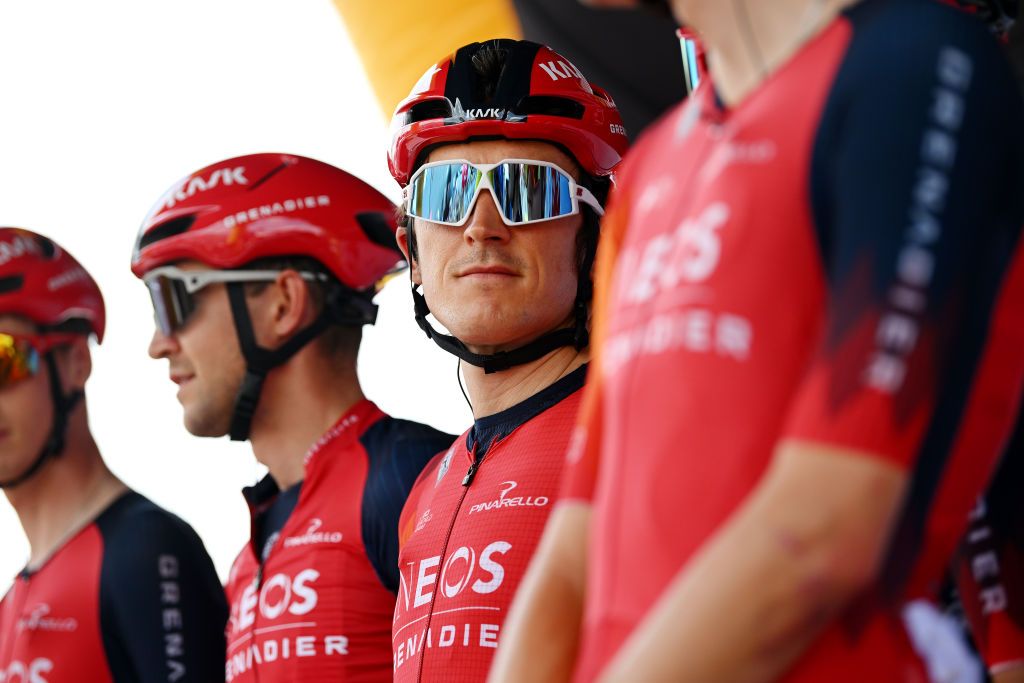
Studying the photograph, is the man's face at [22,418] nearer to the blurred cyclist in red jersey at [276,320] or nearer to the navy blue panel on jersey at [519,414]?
the blurred cyclist in red jersey at [276,320]

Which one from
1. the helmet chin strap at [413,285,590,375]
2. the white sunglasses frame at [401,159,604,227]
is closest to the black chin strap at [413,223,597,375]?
the helmet chin strap at [413,285,590,375]

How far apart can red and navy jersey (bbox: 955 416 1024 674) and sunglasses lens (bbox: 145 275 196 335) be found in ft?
8.25

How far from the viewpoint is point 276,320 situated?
13.4 ft

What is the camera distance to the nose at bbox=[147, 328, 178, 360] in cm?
412

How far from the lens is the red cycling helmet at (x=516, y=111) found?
329cm

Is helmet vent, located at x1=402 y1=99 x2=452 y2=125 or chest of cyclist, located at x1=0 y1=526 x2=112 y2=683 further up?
helmet vent, located at x1=402 y1=99 x2=452 y2=125

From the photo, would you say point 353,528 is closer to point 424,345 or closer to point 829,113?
point 829,113

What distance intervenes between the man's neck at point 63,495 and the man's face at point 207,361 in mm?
592

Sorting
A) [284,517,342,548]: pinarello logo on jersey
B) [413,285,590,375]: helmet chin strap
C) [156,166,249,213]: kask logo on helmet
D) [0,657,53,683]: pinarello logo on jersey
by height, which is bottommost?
[0,657,53,683]: pinarello logo on jersey

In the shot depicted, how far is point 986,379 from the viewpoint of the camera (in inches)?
48.8

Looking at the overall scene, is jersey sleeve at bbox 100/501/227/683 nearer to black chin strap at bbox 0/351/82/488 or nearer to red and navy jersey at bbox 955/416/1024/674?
black chin strap at bbox 0/351/82/488

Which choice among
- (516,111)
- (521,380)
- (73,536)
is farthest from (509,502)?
(73,536)

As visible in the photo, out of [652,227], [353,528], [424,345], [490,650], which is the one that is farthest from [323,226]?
[652,227]

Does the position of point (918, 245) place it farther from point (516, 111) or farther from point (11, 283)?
point (11, 283)
